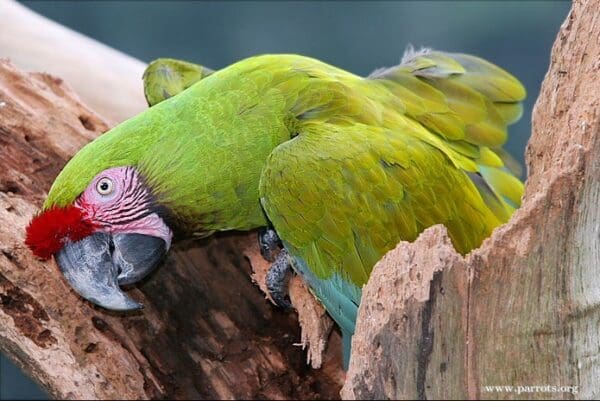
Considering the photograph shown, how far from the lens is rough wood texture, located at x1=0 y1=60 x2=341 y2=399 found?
1561 millimetres

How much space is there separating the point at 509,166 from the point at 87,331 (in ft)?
3.62

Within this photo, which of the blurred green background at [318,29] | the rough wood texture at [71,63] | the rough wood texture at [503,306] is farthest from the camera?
the blurred green background at [318,29]

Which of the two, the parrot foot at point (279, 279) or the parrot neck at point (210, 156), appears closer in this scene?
the parrot neck at point (210, 156)

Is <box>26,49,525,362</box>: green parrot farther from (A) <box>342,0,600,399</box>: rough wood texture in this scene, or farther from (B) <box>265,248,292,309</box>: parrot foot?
(A) <box>342,0,600,399</box>: rough wood texture

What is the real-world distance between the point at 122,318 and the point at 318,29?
176 centimetres

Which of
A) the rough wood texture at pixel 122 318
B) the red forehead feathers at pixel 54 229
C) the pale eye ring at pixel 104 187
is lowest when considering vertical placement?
the rough wood texture at pixel 122 318

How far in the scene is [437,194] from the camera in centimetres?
159

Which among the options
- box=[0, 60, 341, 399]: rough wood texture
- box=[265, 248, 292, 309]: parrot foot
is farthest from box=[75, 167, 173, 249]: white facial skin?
box=[265, 248, 292, 309]: parrot foot

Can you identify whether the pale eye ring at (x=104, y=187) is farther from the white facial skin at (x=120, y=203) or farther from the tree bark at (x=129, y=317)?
the tree bark at (x=129, y=317)

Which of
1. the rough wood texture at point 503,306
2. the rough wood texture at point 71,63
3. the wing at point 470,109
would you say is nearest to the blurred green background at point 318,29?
the rough wood texture at point 71,63

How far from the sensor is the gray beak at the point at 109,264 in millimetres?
1544

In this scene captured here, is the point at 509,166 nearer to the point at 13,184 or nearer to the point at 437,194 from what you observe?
the point at 437,194

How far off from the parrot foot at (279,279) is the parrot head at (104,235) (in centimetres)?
28

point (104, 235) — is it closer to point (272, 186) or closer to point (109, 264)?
point (109, 264)
